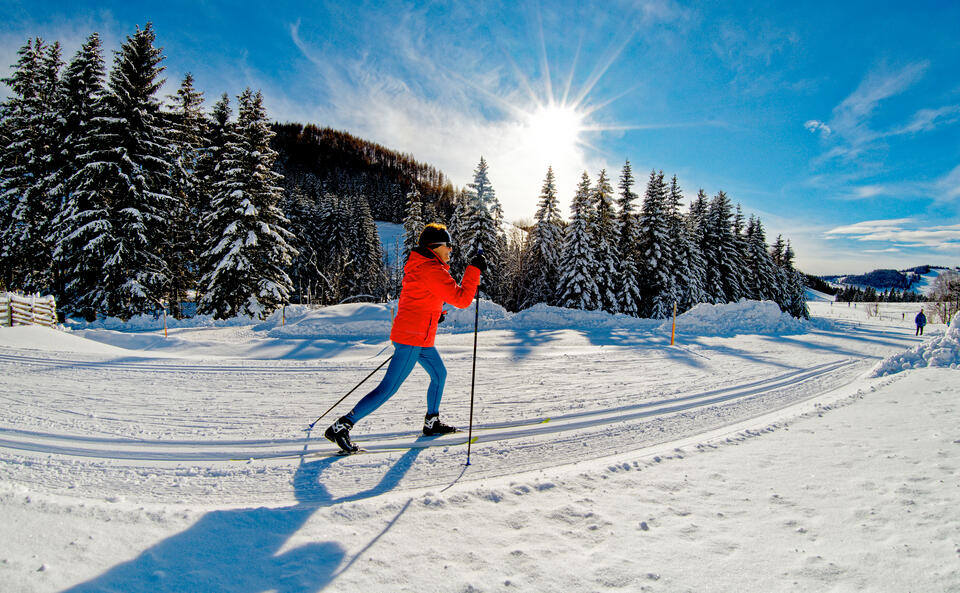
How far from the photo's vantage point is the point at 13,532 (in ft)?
6.23

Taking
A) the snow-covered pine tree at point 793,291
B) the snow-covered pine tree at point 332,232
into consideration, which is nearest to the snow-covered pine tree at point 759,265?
the snow-covered pine tree at point 793,291

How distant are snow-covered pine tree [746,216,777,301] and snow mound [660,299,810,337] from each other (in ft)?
72.2

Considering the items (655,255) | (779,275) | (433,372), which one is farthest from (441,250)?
(779,275)

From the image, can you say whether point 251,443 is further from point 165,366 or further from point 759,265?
point 759,265

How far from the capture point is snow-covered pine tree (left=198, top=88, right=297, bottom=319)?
731 inches

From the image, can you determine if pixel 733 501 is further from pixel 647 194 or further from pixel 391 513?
pixel 647 194

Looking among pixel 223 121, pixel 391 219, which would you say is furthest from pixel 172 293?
pixel 391 219

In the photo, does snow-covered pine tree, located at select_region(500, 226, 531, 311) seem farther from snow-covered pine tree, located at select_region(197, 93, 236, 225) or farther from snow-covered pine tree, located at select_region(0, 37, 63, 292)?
snow-covered pine tree, located at select_region(0, 37, 63, 292)

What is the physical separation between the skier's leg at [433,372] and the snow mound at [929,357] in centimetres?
724

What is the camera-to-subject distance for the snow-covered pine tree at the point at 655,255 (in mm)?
27203

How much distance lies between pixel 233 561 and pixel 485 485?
4.75 feet

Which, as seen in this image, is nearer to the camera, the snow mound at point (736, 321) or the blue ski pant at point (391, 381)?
the blue ski pant at point (391, 381)

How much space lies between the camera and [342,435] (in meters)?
3.32

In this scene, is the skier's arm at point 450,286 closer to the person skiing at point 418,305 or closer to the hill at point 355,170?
the person skiing at point 418,305
